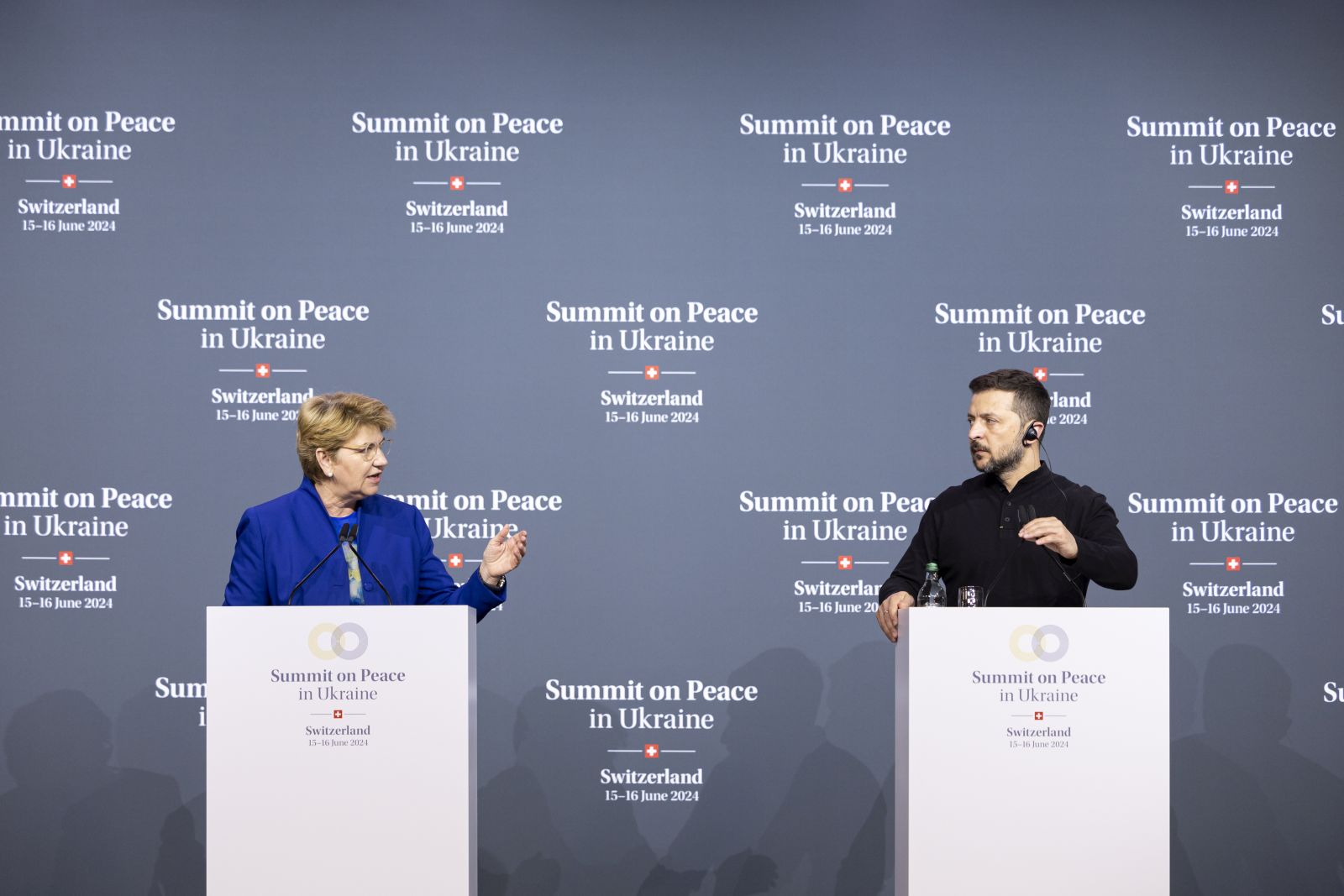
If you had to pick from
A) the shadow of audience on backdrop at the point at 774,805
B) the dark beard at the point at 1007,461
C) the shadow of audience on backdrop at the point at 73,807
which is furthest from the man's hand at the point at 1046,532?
the shadow of audience on backdrop at the point at 73,807

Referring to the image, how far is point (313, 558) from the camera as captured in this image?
3.07 m

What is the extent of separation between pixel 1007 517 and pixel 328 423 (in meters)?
1.89

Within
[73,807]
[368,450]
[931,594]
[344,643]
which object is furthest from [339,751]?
[73,807]

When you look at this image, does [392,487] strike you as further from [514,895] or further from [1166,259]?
[1166,259]

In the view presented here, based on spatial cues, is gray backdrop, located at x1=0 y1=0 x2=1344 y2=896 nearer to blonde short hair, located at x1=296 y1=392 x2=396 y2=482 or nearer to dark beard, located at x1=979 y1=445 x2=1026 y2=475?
dark beard, located at x1=979 y1=445 x2=1026 y2=475

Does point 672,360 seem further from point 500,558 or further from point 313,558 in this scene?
point 313,558

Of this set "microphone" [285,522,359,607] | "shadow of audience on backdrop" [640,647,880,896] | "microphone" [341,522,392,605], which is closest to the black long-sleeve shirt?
"shadow of audience on backdrop" [640,647,880,896]

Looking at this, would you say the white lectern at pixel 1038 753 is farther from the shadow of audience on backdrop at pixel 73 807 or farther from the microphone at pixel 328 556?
the shadow of audience on backdrop at pixel 73 807

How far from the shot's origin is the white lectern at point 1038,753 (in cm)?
262

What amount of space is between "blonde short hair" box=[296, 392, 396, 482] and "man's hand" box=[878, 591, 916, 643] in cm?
142

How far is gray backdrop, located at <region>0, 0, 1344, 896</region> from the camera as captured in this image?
14.0 ft

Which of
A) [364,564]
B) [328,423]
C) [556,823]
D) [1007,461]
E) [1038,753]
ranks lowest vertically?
[556,823]

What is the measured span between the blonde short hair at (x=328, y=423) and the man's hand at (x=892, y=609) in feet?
4.64

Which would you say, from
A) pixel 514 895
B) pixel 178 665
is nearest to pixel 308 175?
pixel 178 665
